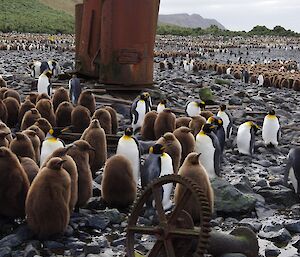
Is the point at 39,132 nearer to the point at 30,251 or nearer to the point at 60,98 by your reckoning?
the point at 60,98

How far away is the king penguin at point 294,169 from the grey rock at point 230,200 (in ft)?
2.73

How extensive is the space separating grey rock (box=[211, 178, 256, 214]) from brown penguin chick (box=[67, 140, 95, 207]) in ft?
4.56

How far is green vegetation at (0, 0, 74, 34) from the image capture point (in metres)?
67.6

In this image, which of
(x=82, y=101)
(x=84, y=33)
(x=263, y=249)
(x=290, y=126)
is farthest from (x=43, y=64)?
(x=263, y=249)

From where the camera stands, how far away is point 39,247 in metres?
4.43

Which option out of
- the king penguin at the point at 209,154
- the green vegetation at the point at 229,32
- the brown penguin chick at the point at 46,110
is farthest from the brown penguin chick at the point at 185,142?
the green vegetation at the point at 229,32

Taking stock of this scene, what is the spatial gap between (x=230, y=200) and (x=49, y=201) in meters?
2.07

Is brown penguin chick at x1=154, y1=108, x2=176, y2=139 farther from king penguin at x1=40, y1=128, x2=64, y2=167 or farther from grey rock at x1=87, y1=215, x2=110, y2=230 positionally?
grey rock at x1=87, y1=215, x2=110, y2=230

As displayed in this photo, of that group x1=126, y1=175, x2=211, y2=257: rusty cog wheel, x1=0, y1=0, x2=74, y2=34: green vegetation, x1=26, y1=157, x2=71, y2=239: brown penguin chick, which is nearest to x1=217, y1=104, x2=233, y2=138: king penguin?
x1=26, y1=157, x2=71, y2=239: brown penguin chick

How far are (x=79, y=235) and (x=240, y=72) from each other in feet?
63.5

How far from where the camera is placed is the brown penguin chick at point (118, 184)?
5.45 meters

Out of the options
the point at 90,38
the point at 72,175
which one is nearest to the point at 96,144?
the point at 72,175

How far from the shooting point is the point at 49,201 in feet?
14.4

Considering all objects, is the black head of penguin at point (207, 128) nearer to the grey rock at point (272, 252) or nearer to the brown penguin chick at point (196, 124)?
the brown penguin chick at point (196, 124)
